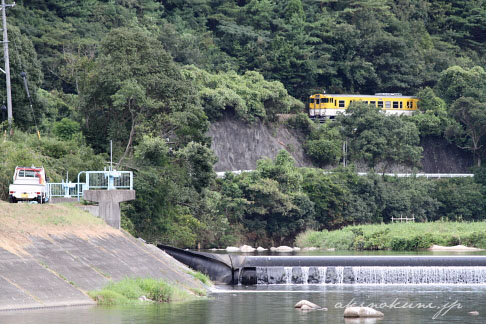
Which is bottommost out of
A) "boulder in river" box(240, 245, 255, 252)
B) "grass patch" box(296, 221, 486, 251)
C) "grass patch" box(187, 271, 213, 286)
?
"boulder in river" box(240, 245, 255, 252)

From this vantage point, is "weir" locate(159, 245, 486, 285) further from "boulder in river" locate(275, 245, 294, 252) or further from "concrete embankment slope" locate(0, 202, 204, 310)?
"boulder in river" locate(275, 245, 294, 252)

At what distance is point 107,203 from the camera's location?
39.1 meters

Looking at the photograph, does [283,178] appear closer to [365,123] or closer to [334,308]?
[365,123]

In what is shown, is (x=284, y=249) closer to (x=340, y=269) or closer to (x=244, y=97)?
(x=244, y=97)

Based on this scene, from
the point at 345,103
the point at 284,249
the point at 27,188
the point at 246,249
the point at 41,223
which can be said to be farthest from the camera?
the point at 345,103

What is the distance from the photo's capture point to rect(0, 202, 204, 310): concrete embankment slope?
95.1ft

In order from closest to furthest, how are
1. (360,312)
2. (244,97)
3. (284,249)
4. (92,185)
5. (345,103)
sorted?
1. (360,312)
2. (92,185)
3. (284,249)
4. (244,97)
5. (345,103)

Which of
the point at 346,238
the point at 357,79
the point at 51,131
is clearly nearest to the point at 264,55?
the point at 357,79

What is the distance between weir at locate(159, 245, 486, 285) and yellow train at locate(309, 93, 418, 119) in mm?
55705

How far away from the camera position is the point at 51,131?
197 feet

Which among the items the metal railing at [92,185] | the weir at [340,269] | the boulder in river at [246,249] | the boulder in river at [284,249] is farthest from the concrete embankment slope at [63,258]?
the boulder in river at [284,249]

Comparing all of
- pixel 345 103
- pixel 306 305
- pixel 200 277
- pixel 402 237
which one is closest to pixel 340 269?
pixel 200 277

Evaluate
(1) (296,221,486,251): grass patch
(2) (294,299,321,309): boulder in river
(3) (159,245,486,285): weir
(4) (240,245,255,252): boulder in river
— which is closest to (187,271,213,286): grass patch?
(3) (159,245,486,285): weir

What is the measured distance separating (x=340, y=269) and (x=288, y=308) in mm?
11796
